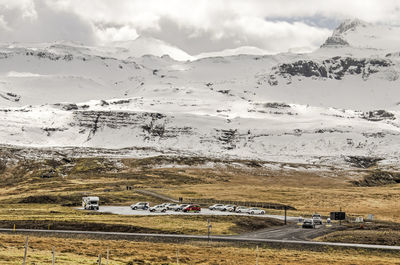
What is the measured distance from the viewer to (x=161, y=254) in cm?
5850

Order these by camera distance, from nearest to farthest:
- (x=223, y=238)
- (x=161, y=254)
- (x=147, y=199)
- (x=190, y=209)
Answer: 1. (x=161, y=254)
2. (x=223, y=238)
3. (x=190, y=209)
4. (x=147, y=199)

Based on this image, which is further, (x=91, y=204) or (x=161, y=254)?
(x=91, y=204)

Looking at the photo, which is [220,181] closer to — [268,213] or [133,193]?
[133,193]

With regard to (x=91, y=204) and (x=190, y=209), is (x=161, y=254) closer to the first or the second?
(x=190, y=209)

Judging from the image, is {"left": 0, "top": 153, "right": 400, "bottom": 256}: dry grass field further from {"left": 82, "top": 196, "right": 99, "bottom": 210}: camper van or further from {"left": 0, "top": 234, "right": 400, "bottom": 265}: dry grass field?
{"left": 82, "top": 196, "right": 99, "bottom": 210}: camper van

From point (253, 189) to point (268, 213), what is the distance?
183 feet

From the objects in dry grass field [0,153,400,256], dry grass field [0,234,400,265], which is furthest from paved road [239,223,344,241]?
dry grass field [0,234,400,265]

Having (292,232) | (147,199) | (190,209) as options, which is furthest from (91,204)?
(292,232)

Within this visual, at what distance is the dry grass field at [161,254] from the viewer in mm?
53219

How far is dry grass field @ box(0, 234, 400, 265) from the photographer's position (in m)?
53.2

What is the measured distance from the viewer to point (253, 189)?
544 feet

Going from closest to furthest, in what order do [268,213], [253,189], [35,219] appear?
[35,219] < [268,213] < [253,189]

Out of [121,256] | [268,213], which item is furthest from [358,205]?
[121,256]

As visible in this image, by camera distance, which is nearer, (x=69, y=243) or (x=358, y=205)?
(x=69, y=243)
